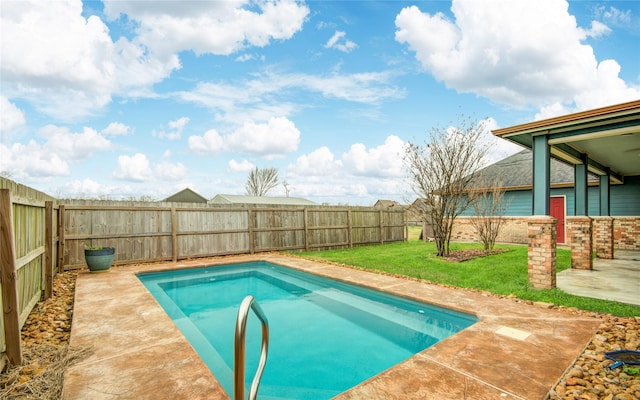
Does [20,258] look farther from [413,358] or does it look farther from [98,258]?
[413,358]

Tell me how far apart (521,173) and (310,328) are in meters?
14.4

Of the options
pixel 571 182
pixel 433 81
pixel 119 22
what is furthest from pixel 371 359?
pixel 571 182

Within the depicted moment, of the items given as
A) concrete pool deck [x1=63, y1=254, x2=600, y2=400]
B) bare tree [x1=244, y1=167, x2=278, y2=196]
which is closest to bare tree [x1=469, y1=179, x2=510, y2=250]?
concrete pool deck [x1=63, y1=254, x2=600, y2=400]

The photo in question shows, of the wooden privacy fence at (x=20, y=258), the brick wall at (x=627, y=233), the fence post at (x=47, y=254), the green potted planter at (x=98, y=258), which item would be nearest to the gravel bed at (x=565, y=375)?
the wooden privacy fence at (x=20, y=258)

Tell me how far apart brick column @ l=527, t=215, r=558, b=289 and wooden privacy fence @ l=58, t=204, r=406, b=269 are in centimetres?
756

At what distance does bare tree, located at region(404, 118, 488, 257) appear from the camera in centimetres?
972

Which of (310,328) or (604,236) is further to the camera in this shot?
(604,236)

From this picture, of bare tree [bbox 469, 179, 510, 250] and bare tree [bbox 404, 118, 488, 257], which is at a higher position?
bare tree [bbox 404, 118, 488, 257]

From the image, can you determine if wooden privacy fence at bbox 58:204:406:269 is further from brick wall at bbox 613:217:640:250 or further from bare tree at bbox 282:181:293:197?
bare tree at bbox 282:181:293:197

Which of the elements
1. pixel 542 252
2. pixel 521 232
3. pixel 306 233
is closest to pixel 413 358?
pixel 542 252

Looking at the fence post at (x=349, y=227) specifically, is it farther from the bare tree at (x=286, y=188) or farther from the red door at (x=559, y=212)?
the bare tree at (x=286, y=188)

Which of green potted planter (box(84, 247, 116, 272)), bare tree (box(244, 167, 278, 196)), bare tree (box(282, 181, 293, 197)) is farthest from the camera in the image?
bare tree (box(282, 181, 293, 197))

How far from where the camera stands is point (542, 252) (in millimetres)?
5578

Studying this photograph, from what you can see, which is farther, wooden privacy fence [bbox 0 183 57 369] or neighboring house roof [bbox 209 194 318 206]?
neighboring house roof [bbox 209 194 318 206]
